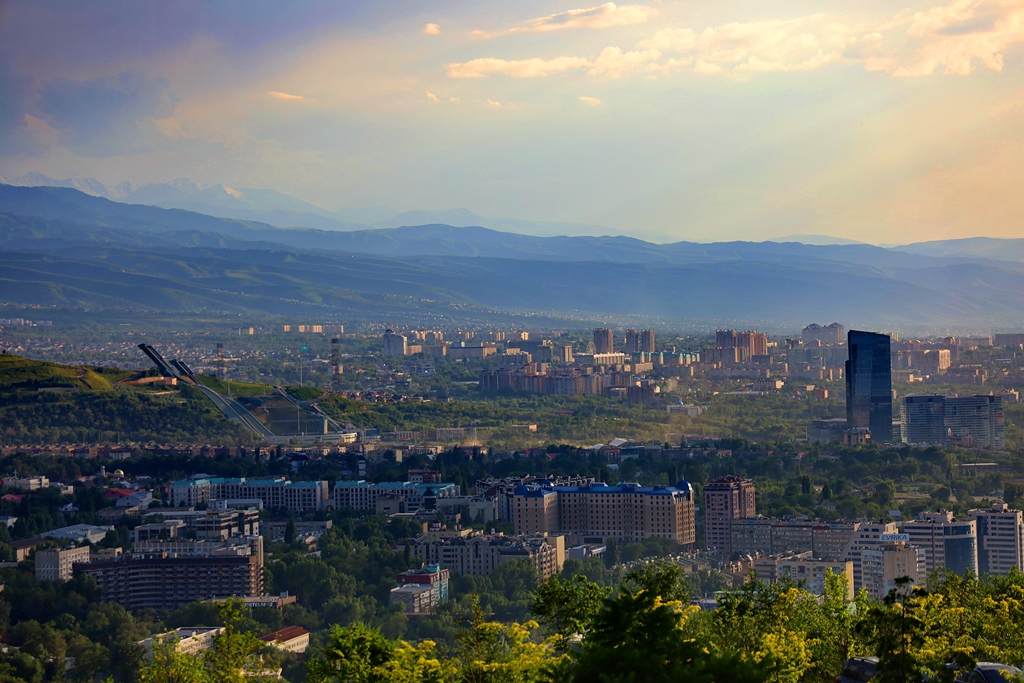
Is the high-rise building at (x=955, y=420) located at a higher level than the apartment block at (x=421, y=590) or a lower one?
higher

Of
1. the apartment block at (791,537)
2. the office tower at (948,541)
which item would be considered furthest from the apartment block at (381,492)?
the office tower at (948,541)

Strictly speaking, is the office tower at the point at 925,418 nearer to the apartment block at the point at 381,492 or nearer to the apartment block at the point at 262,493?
the apartment block at the point at 381,492

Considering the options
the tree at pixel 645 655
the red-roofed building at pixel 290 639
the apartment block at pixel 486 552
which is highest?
the tree at pixel 645 655

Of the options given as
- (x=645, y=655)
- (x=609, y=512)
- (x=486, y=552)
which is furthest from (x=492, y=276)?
(x=645, y=655)

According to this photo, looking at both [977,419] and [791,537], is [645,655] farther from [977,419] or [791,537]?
[977,419]

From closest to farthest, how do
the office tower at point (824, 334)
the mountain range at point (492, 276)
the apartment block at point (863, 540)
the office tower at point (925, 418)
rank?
the apartment block at point (863, 540) < the office tower at point (925, 418) < the office tower at point (824, 334) < the mountain range at point (492, 276)
